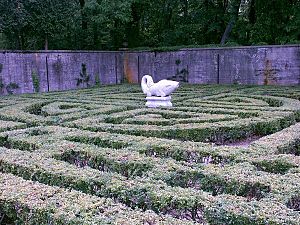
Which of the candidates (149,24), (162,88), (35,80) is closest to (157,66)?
(149,24)

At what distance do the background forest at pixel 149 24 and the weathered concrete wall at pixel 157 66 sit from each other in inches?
49.2

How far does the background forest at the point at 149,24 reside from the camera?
1794 centimetres

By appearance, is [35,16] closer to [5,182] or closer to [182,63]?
[182,63]

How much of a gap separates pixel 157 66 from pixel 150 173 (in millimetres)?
17252

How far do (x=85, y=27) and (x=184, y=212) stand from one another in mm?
20375

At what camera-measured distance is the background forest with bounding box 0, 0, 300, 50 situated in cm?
1794

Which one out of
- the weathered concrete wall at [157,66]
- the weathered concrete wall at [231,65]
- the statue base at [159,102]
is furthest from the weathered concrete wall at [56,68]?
the statue base at [159,102]

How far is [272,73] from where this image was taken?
59.7 feet

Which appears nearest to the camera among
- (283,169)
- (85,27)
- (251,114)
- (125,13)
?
(283,169)

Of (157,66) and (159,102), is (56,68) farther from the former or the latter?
(159,102)

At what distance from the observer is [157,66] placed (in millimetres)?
21469

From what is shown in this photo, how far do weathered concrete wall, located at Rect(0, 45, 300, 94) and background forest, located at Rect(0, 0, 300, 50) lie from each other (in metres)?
1.25

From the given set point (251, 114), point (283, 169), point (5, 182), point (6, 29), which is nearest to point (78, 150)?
point (5, 182)

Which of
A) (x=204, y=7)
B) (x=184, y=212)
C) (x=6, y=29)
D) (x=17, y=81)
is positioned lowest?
(x=184, y=212)
